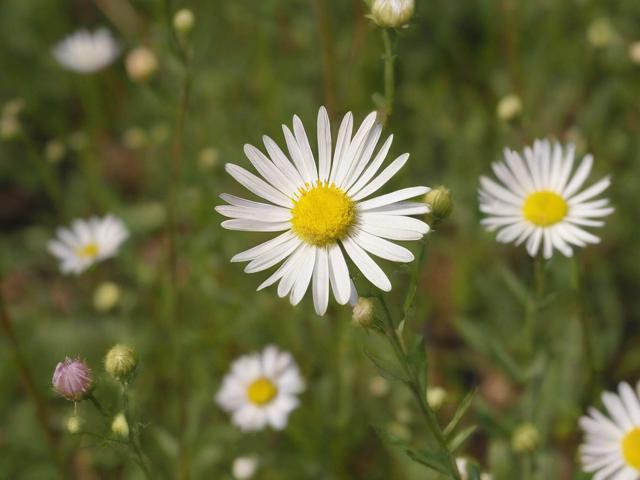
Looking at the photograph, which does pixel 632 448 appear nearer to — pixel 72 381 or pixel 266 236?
pixel 72 381

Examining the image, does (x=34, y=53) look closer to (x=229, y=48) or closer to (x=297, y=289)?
(x=229, y=48)

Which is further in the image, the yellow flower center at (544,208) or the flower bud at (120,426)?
the yellow flower center at (544,208)

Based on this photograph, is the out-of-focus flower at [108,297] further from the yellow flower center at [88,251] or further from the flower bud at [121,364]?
the flower bud at [121,364]

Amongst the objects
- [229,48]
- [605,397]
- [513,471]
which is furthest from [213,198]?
[605,397]

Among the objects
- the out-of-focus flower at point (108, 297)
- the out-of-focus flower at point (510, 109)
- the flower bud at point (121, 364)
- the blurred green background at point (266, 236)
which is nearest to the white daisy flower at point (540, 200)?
the blurred green background at point (266, 236)

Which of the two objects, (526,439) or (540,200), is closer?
(526,439)

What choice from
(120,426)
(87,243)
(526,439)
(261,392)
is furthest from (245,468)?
(87,243)
